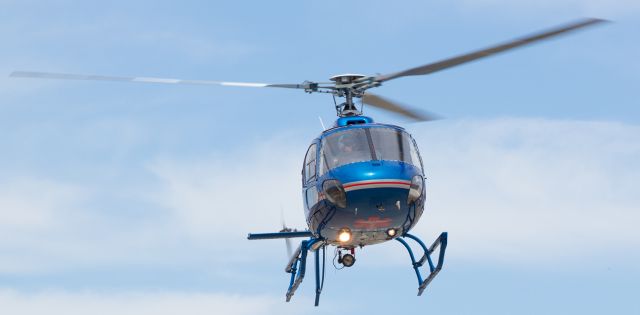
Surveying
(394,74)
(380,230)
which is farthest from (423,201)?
(394,74)

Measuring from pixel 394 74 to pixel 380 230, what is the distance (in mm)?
4391

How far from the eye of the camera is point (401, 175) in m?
29.1

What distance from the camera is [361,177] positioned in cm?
2864

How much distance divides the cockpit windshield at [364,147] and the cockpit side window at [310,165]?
27.0 inches

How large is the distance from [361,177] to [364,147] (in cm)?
110

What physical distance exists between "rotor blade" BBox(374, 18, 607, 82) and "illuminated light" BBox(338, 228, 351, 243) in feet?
14.8

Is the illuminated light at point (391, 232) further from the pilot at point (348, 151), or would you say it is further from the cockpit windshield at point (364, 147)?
the pilot at point (348, 151)

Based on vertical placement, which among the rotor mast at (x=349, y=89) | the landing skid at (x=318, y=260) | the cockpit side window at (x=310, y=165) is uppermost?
the rotor mast at (x=349, y=89)

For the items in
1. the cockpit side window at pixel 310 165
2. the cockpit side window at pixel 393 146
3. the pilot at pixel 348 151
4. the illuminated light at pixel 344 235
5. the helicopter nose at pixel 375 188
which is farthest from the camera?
the cockpit side window at pixel 310 165

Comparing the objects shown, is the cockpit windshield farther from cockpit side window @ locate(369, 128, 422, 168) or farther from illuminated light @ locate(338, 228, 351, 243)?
illuminated light @ locate(338, 228, 351, 243)

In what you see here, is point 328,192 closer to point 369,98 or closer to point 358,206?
point 358,206

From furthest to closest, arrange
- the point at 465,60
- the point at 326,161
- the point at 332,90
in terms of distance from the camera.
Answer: the point at 332,90 → the point at 326,161 → the point at 465,60

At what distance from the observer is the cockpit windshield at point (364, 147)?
29344 mm

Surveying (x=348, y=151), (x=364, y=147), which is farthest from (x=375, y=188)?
(x=348, y=151)
